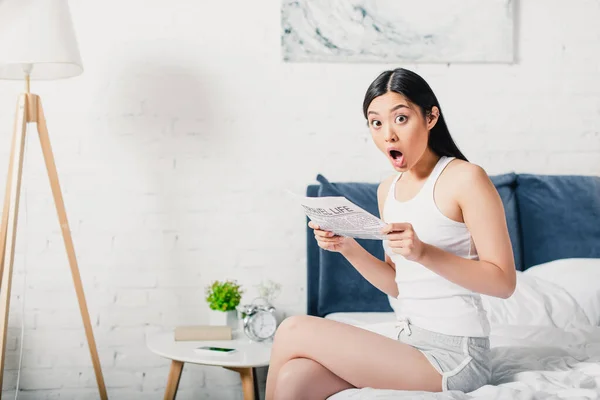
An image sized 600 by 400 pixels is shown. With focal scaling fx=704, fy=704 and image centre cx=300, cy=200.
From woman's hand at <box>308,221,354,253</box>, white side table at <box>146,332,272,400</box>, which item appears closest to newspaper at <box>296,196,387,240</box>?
woman's hand at <box>308,221,354,253</box>

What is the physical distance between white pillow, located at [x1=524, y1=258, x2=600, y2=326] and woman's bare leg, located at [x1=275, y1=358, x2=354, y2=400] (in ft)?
3.81

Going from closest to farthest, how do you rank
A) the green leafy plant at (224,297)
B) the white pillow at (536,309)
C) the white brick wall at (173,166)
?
the white pillow at (536,309) → the green leafy plant at (224,297) → the white brick wall at (173,166)

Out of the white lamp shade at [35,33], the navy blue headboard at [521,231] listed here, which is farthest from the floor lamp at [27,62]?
the navy blue headboard at [521,231]

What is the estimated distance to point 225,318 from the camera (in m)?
2.78

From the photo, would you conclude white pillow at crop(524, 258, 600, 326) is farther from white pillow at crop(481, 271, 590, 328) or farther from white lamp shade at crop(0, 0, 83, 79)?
white lamp shade at crop(0, 0, 83, 79)

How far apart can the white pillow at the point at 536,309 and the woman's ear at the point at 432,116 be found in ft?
2.79

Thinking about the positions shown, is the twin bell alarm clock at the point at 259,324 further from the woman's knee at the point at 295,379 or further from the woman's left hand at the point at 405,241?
the woman's left hand at the point at 405,241

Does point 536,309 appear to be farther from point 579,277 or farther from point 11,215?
point 11,215

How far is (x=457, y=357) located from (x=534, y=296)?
2.88 feet

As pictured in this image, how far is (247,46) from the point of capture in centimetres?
299

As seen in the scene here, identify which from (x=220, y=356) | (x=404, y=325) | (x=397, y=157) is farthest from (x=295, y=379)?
(x=220, y=356)

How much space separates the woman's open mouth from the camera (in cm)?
174

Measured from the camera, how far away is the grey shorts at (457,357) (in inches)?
63.2

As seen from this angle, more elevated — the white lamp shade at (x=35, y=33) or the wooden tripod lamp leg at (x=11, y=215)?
the white lamp shade at (x=35, y=33)
